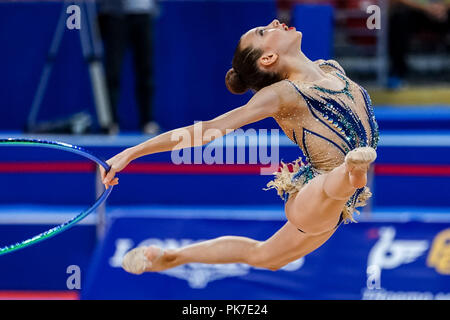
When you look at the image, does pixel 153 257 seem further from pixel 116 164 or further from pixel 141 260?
pixel 116 164

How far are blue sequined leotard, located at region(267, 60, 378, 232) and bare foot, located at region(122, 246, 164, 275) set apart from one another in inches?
28.4

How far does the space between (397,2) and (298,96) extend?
2793 mm

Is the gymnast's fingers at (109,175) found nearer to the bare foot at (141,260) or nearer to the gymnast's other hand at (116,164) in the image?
the gymnast's other hand at (116,164)

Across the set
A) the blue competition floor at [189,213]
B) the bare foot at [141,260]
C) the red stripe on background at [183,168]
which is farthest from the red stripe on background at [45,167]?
the bare foot at [141,260]

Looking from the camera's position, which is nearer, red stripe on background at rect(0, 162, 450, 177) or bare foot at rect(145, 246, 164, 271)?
bare foot at rect(145, 246, 164, 271)

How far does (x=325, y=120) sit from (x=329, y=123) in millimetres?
18

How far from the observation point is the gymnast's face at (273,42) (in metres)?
2.98

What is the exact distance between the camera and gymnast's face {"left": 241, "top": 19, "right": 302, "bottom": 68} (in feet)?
9.78

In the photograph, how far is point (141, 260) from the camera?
3424mm

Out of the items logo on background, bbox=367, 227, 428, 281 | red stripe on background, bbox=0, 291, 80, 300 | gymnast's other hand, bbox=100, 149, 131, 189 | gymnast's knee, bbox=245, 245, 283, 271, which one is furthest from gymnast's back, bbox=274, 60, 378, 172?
red stripe on background, bbox=0, 291, 80, 300

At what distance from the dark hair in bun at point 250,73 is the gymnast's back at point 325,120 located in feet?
0.28

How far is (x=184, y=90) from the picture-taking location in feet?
17.4

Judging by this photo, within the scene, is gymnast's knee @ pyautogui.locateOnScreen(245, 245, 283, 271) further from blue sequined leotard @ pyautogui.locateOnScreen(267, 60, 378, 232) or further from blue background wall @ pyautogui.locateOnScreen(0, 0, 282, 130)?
blue background wall @ pyautogui.locateOnScreen(0, 0, 282, 130)
